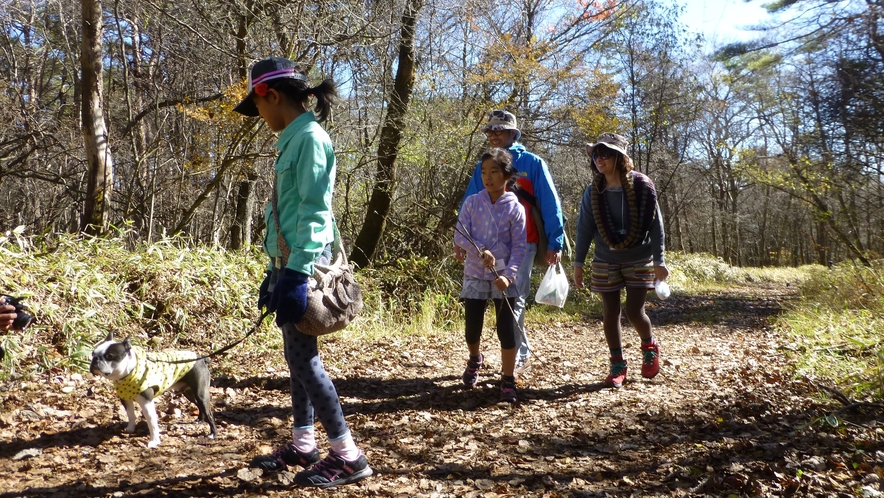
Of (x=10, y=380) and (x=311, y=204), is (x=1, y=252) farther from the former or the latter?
(x=311, y=204)

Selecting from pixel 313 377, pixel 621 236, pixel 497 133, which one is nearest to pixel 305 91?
pixel 313 377

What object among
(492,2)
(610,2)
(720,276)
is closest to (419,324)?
(492,2)

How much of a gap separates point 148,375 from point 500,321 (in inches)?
94.4

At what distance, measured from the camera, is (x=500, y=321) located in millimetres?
4547

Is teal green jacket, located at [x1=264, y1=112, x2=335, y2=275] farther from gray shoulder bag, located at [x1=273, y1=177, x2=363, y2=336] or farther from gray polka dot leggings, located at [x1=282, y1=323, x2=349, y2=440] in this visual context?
gray polka dot leggings, located at [x1=282, y1=323, x2=349, y2=440]

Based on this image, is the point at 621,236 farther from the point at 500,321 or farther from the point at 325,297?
the point at 325,297

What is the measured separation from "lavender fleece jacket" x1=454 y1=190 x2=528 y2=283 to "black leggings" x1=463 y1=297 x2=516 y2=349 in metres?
0.21

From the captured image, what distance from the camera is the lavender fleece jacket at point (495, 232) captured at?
4.51m

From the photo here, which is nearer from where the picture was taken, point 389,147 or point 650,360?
point 650,360

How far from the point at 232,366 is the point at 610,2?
524 inches

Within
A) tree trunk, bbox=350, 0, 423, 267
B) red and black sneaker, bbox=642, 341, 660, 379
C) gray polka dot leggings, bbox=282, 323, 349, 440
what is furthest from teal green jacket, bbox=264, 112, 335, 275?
tree trunk, bbox=350, 0, 423, 267

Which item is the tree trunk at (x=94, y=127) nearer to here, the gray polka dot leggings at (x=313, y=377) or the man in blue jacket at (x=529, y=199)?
the man in blue jacket at (x=529, y=199)

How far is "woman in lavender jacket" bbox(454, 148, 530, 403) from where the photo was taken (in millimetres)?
4484

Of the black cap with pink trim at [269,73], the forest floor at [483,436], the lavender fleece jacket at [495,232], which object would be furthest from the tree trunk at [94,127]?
the black cap with pink trim at [269,73]
